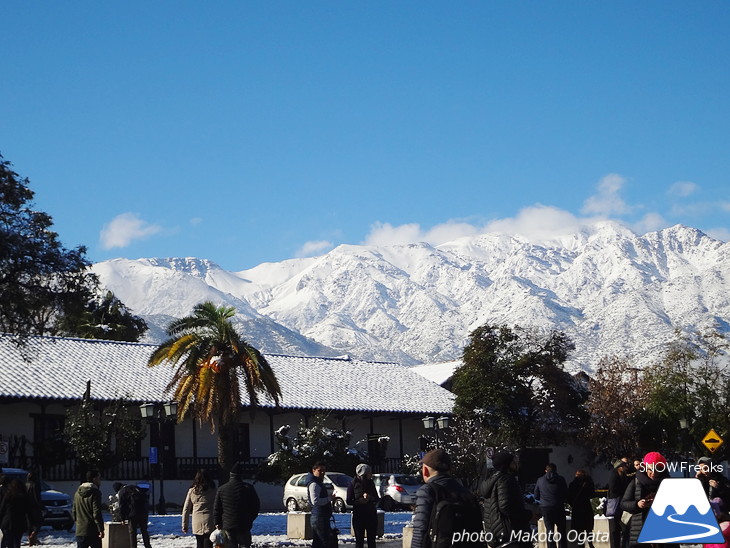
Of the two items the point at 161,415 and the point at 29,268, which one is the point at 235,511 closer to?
the point at 29,268

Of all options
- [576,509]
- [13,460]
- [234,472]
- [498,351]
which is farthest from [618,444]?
[234,472]

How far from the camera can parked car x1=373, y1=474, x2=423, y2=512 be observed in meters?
38.7

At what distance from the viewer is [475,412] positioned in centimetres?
4906

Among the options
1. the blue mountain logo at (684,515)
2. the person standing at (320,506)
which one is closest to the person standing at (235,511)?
the person standing at (320,506)

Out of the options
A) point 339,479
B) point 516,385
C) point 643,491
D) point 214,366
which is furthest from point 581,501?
Answer: point 516,385

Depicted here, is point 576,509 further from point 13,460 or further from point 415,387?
point 415,387

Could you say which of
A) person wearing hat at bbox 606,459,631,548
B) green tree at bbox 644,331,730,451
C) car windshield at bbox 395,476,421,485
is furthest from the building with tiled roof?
person wearing hat at bbox 606,459,631,548

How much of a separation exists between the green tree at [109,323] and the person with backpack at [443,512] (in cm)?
5151

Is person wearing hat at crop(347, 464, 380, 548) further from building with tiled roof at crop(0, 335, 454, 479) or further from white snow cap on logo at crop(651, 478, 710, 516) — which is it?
building with tiled roof at crop(0, 335, 454, 479)

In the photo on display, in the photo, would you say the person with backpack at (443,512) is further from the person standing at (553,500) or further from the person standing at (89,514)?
the person standing at (89,514)

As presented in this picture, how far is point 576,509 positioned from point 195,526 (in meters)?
5.70

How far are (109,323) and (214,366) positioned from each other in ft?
99.3

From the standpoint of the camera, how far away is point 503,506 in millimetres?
12195

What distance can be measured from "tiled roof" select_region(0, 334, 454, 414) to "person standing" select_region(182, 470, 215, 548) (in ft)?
67.5
